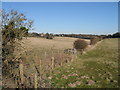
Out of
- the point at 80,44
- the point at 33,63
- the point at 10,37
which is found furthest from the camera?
the point at 80,44

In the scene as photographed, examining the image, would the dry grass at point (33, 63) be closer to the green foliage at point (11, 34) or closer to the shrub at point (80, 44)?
the green foliage at point (11, 34)

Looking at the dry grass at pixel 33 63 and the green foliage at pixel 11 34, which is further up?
the green foliage at pixel 11 34

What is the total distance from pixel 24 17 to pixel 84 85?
531cm

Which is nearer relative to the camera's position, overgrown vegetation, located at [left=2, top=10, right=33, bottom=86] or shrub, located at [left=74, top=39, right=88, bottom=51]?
overgrown vegetation, located at [left=2, top=10, right=33, bottom=86]

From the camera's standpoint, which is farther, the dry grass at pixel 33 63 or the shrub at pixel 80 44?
the shrub at pixel 80 44

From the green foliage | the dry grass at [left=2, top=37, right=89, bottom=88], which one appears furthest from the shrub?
the green foliage

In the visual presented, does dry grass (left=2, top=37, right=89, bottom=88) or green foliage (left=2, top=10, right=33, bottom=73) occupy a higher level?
green foliage (left=2, top=10, right=33, bottom=73)

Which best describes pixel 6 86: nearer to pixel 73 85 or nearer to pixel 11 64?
pixel 11 64

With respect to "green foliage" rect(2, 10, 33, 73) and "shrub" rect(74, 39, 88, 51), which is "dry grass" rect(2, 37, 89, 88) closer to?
"green foliage" rect(2, 10, 33, 73)

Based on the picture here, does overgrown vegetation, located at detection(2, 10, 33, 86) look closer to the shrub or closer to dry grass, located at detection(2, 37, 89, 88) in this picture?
dry grass, located at detection(2, 37, 89, 88)

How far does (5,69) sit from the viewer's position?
5.81 metres

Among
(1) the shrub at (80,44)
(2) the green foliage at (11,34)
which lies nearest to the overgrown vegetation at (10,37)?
(2) the green foliage at (11,34)

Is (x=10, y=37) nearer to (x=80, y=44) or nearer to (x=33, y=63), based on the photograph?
(x=33, y=63)

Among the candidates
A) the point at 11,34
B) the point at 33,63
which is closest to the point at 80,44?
the point at 33,63
